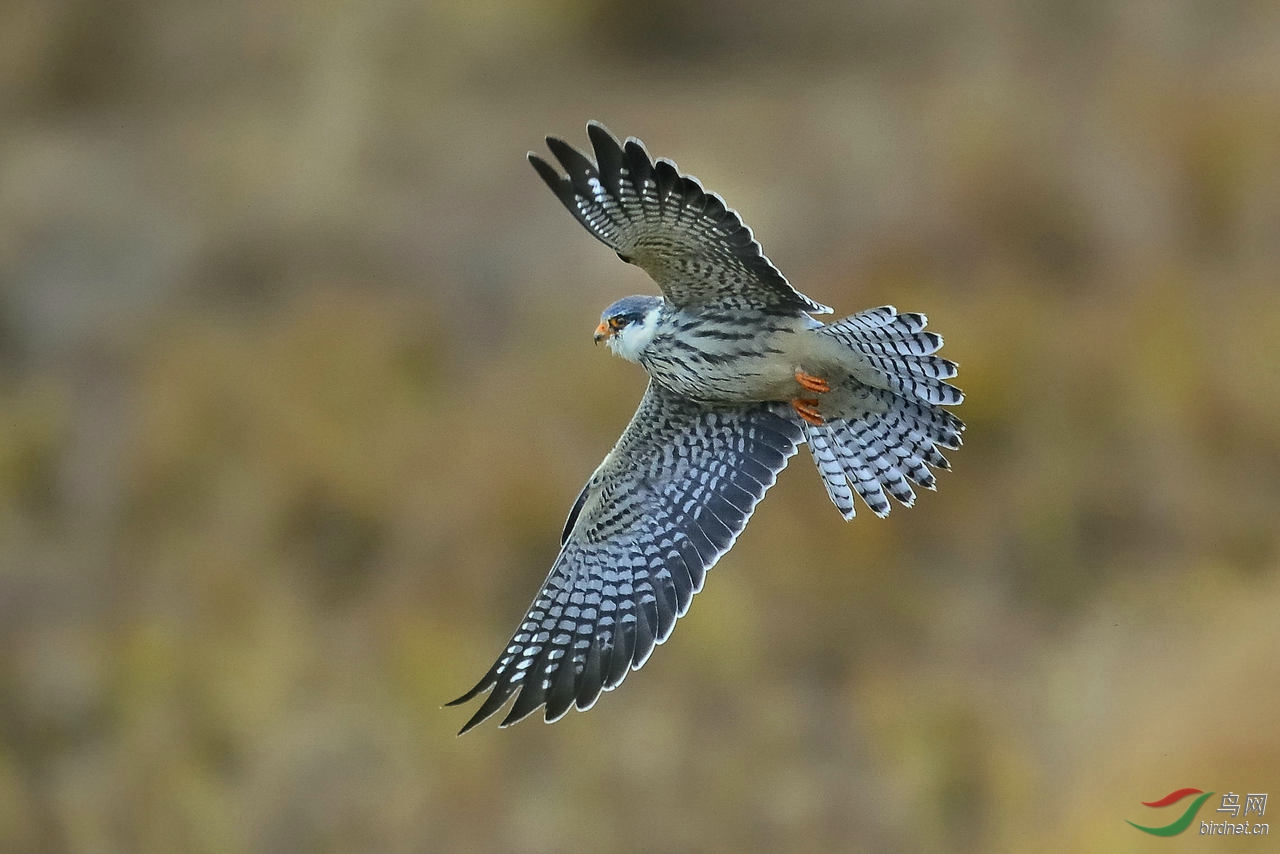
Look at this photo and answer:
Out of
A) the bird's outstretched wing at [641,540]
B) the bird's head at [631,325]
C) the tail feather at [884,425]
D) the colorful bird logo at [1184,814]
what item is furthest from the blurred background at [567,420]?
the bird's head at [631,325]

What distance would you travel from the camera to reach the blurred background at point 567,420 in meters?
8.77

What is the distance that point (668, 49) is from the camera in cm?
1005

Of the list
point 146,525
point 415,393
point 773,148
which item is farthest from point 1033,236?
point 146,525

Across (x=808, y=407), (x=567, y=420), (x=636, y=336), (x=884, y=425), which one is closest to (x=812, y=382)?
(x=808, y=407)

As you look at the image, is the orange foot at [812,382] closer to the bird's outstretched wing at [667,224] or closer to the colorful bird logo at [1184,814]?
the bird's outstretched wing at [667,224]

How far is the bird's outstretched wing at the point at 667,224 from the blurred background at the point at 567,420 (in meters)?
4.66

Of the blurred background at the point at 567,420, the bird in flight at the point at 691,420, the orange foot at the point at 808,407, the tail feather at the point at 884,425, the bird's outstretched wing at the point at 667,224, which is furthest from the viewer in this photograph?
the blurred background at the point at 567,420

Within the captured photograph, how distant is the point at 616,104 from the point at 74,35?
155 inches

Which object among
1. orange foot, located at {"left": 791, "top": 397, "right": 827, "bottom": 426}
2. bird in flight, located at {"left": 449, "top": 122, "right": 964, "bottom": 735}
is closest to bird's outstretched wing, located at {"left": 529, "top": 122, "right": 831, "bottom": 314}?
bird in flight, located at {"left": 449, "top": 122, "right": 964, "bottom": 735}

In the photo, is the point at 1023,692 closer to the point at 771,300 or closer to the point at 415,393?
the point at 415,393

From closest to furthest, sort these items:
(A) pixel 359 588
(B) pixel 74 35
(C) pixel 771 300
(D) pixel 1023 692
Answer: (C) pixel 771 300 → (D) pixel 1023 692 → (A) pixel 359 588 → (B) pixel 74 35

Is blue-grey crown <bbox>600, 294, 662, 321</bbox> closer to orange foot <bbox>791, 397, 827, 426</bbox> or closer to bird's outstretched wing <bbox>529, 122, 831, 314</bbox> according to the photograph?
bird's outstretched wing <bbox>529, 122, 831, 314</bbox>

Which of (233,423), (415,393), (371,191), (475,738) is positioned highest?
(371,191)

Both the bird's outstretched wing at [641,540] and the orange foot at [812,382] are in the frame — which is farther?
the bird's outstretched wing at [641,540]
